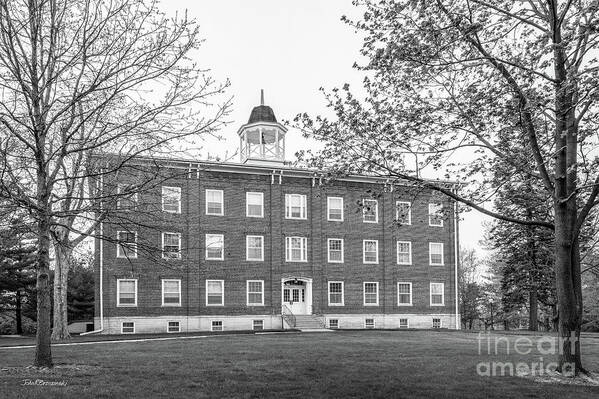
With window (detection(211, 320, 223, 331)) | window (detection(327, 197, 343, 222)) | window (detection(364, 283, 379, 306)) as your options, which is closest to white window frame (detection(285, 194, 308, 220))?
window (detection(327, 197, 343, 222))

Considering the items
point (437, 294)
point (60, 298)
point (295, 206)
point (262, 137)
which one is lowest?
point (437, 294)

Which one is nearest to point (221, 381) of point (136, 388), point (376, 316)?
point (136, 388)

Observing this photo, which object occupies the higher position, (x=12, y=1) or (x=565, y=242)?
(x=12, y=1)

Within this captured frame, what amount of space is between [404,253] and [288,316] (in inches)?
376

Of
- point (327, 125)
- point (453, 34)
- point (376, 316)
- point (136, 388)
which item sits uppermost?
point (453, 34)

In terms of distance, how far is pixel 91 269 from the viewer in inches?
1938

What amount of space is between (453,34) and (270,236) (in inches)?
1040

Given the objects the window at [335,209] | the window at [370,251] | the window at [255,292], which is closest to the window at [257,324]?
the window at [255,292]

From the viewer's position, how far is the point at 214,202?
35.6 metres

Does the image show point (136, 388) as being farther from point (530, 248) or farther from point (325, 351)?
point (530, 248)

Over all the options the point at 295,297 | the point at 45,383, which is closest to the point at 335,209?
the point at 295,297

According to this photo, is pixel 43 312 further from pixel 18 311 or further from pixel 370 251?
pixel 18 311

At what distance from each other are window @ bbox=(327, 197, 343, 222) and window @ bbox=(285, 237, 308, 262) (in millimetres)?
2422

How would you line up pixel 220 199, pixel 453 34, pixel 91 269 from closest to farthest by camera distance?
pixel 453 34, pixel 220 199, pixel 91 269
